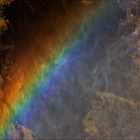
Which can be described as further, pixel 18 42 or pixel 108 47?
pixel 108 47

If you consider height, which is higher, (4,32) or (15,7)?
(15,7)

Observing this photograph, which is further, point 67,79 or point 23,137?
point 67,79

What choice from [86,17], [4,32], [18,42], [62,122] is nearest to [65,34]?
[86,17]

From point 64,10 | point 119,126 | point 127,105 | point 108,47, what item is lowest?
point 119,126

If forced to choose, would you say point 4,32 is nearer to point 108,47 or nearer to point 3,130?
point 3,130

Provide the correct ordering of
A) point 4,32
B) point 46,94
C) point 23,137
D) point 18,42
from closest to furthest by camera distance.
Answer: point 4,32 < point 18,42 < point 23,137 < point 46,94

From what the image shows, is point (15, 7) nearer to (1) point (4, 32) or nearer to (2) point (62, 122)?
(1) point (4, 32)

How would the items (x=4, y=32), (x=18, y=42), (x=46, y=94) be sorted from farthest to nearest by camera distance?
(x=46, y=94) < (x=18, y=42) < (x=4, y=32)

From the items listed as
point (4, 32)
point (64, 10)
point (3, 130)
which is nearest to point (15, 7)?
point (4, 32)

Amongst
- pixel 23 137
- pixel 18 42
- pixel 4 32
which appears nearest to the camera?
pixel 4 32
